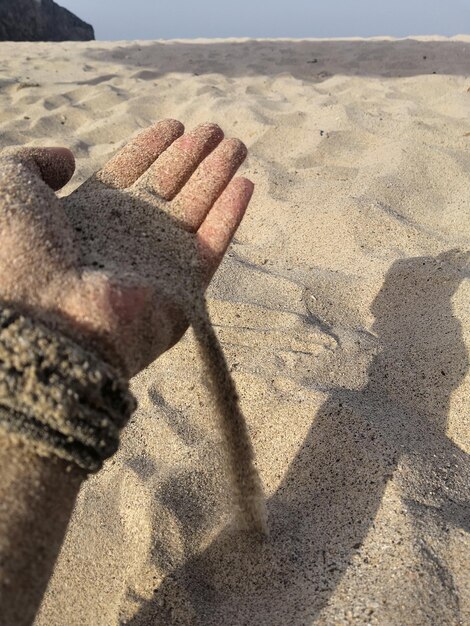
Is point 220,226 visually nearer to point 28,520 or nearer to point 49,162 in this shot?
point 49,162

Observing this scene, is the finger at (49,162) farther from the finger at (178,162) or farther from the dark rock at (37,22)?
the dark rock at (37,22)

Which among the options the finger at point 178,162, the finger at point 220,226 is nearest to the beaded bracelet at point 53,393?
the finger at point 220,226

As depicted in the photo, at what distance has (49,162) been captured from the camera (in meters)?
1.30

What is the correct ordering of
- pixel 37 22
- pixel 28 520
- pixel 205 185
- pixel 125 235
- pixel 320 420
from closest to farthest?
pixel 28 520 → pixel 125 235 → pixel 205 185 → pixel 320 420 → pixel 37 22

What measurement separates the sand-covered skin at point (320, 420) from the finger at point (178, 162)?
0.58 meters

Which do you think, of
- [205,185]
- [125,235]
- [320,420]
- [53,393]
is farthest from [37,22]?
[53,393]

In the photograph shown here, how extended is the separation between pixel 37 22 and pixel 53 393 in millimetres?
11030

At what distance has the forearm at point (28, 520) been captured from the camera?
79 centimetres

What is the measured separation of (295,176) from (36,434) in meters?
2.39

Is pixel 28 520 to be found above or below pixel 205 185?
below

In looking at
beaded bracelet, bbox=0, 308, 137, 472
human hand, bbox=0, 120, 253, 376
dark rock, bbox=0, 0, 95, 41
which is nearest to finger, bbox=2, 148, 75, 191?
human hand, bbox=0, 120, 253, 376

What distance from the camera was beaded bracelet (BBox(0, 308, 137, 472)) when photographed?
2.77 feet

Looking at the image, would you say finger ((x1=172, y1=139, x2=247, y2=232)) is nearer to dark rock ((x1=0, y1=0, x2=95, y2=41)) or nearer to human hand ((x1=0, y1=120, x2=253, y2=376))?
human hand ((x1=0, y1=120, x2=253, y2=376))

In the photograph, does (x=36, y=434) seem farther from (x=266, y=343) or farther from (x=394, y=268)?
(x=394, y=268)
